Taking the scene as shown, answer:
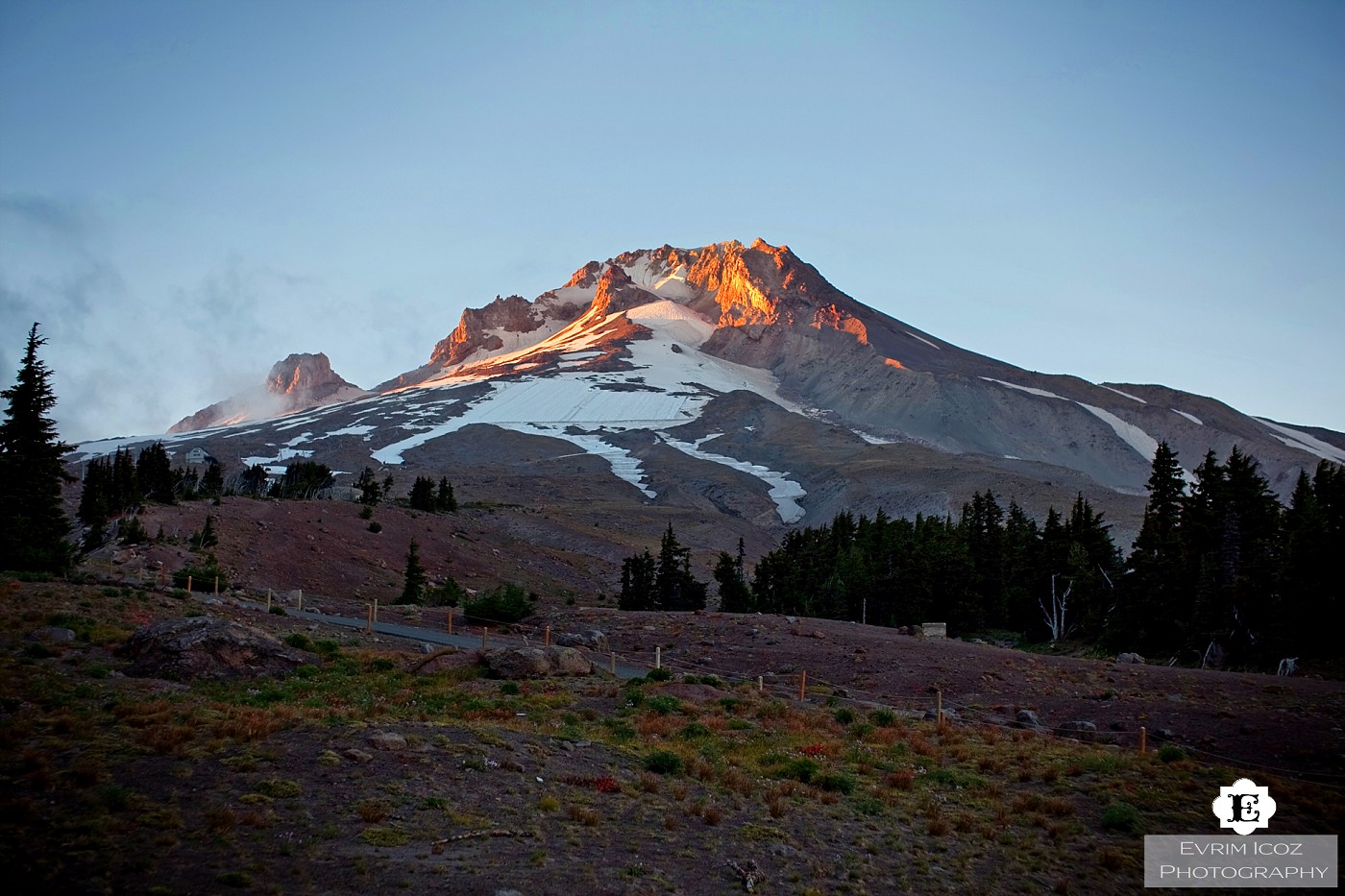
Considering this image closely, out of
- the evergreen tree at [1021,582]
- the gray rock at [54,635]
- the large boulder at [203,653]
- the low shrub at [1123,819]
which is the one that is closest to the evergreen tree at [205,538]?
the gray rock at [54,635]

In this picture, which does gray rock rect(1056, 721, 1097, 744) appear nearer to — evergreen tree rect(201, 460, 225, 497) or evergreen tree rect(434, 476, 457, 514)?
evergreen tree rect(201, 460, 225, 497)

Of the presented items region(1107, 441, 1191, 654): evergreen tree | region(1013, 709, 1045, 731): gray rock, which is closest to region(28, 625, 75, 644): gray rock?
region(1013, 709, 1045, 731): gray rock

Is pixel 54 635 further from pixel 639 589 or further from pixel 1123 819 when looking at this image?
pixel 639 589

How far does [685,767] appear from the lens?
54.5 feet

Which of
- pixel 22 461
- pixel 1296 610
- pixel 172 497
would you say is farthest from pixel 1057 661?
pixel 172 497

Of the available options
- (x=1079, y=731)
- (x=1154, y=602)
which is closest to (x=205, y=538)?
(x=1079, y=731)

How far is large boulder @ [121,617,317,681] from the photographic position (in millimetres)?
19078

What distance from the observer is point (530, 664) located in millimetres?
24656

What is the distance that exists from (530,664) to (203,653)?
27.0ft

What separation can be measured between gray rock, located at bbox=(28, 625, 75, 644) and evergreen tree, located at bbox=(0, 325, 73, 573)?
14.7m

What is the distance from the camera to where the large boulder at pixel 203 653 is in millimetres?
19078

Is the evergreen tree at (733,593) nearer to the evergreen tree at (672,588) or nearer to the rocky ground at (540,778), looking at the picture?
the evergreen tree at (672,588)

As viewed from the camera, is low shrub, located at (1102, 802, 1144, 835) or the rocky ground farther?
low shrub, located at (1102, 802, 1144, 835)

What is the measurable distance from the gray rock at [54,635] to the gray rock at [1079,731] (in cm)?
2467
